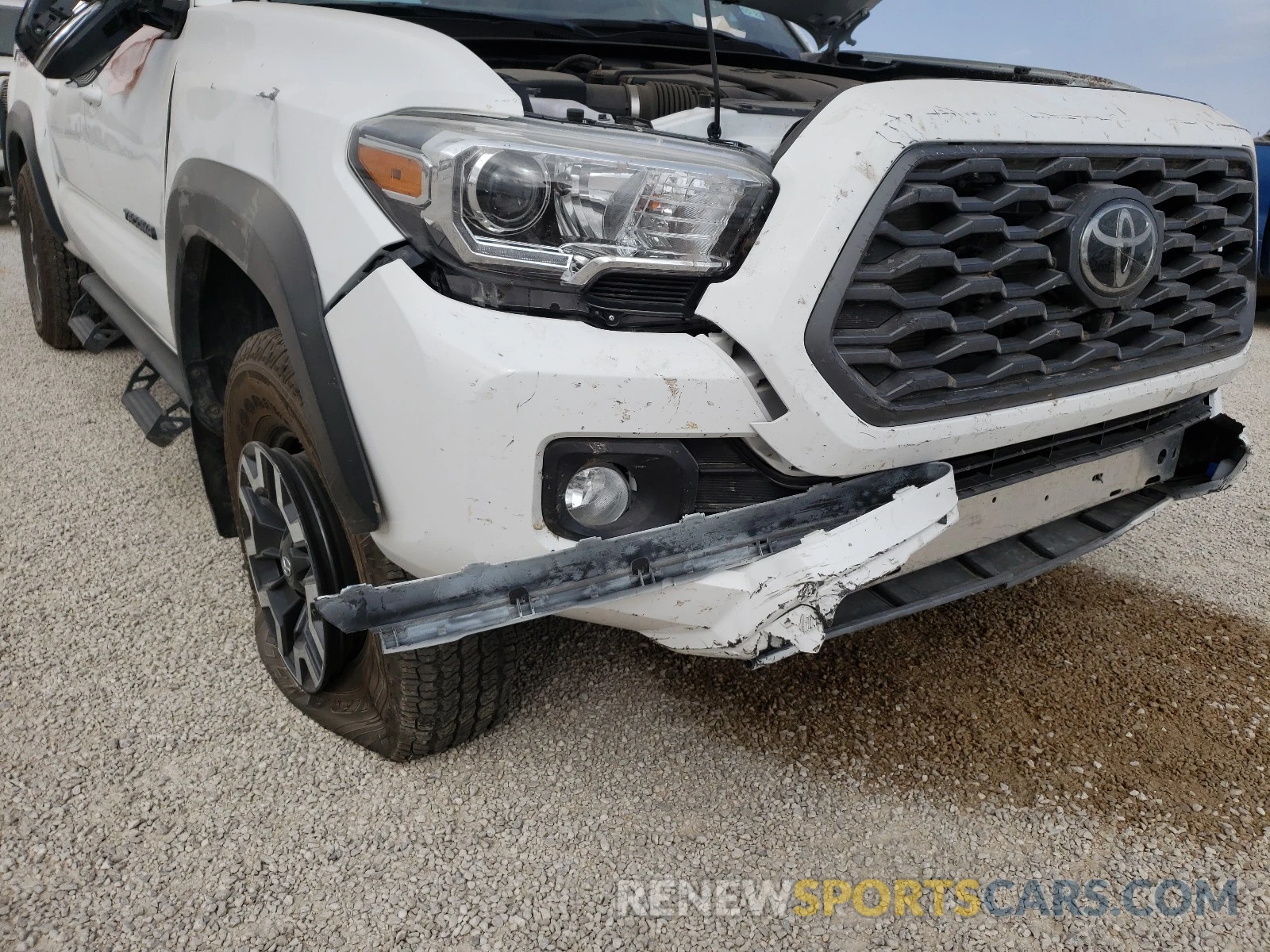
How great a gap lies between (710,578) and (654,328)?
42cm

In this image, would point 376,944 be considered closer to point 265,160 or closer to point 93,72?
point 265,160

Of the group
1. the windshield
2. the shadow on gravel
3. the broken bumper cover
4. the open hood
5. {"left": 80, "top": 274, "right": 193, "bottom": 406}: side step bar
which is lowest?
the shadow on gravel

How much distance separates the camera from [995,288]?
161 centimetres

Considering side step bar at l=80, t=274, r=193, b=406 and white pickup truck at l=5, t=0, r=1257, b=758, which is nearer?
white pickup truck at l=5, t=0, r=1257, b=758

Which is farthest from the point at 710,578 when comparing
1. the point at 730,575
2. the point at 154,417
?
the point at 154,417

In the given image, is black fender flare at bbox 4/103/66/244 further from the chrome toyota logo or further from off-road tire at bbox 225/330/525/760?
the chrome toyota logo

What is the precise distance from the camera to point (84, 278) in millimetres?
3879

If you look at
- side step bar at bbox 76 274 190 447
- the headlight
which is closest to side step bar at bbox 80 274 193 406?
side step bar at bbox 76 274 190 447

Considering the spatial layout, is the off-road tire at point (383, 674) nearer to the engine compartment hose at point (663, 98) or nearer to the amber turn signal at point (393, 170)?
the amber turn signal at point (393, 170)

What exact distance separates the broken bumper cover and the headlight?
1.39 feet

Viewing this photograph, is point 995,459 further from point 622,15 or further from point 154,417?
point 154,417

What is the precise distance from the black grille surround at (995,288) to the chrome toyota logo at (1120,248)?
0.04m

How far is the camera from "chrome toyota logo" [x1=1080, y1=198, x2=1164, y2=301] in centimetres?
170

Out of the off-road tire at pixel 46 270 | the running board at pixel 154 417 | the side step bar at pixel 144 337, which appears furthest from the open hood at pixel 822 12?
the off-road tire at pixel 46 270
